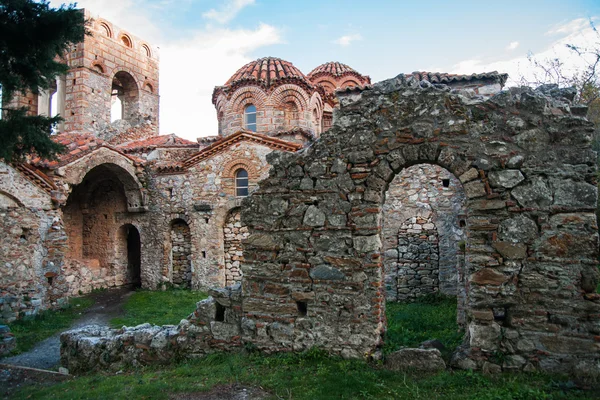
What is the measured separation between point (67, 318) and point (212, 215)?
4.85 metres

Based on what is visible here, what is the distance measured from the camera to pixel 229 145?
42.9ft

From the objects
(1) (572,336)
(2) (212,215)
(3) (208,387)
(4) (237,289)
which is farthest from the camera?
(2) (212,215)

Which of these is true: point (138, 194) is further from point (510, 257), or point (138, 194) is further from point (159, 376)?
point (510, 257)

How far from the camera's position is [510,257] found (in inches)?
166

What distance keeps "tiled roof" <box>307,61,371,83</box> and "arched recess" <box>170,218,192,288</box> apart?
9.20 metres

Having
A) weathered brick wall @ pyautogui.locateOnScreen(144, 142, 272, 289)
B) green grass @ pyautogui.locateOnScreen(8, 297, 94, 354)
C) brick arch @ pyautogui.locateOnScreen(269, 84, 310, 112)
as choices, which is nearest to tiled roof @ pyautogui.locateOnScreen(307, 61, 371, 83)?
brick arch @ pyautogui.locateOnScreen(269, 84, 310, 112)

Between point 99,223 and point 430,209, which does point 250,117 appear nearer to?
point 99,223

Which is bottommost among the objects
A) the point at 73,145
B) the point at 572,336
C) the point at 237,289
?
the point at 572,336

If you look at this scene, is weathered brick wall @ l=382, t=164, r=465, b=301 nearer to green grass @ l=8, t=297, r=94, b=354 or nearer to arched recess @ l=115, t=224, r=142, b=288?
green grass @ l=8, t=297, r=94, b=354

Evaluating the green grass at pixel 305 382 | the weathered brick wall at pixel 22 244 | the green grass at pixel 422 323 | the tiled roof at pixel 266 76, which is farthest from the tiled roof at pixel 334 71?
the green grass at pixel 305 382

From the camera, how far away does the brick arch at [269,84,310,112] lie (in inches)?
606

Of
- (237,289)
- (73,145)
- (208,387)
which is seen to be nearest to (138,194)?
(73,145)

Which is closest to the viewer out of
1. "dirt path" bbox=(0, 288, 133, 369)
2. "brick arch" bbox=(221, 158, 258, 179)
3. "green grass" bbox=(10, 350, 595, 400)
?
"green grass" bbox=(10, 350, 595, 400)

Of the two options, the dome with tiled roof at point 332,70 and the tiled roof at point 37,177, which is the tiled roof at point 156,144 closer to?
the tiled roof at point 37,177
